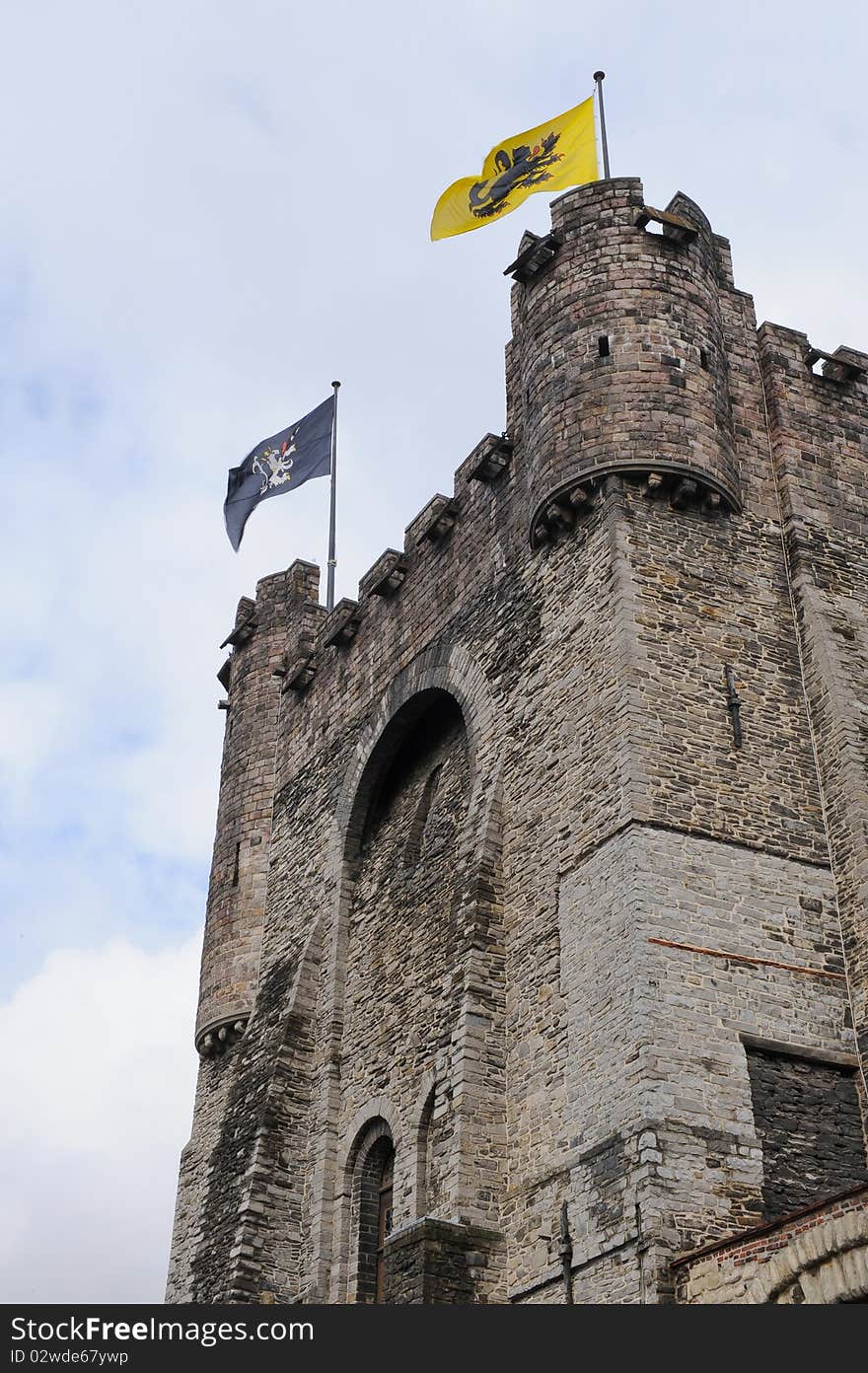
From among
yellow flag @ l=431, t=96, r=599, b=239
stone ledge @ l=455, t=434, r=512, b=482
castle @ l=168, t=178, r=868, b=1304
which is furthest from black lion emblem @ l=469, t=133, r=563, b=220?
stone ledge @ l=455, t=434, r=512, b=482

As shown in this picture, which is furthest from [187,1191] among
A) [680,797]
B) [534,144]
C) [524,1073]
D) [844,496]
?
[534,144]

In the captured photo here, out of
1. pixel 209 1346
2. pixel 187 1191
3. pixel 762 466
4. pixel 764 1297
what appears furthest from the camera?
pixel 187 1191

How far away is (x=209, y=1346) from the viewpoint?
1020cm

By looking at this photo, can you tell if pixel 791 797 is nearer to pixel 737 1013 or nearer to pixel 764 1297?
pixel 737 1013

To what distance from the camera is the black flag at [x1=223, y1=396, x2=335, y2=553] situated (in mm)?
26828

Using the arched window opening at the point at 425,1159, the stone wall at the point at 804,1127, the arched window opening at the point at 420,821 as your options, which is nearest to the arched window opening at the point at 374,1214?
the arched window opening at the point at 425,1159

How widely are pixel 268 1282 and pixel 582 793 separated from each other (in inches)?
281

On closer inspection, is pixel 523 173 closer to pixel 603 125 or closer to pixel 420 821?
pixel 603 125

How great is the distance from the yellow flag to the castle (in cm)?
103

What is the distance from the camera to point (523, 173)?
19.7m

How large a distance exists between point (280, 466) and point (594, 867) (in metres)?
14.1

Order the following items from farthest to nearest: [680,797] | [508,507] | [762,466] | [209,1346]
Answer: [508,507]
[762,466]
[680,797]
[209,1346]

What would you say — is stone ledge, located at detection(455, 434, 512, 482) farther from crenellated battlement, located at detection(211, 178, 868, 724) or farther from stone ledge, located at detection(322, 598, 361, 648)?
stone ledge, located at detection(322, 598, 361, 648)

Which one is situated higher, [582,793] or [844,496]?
[844,496]
